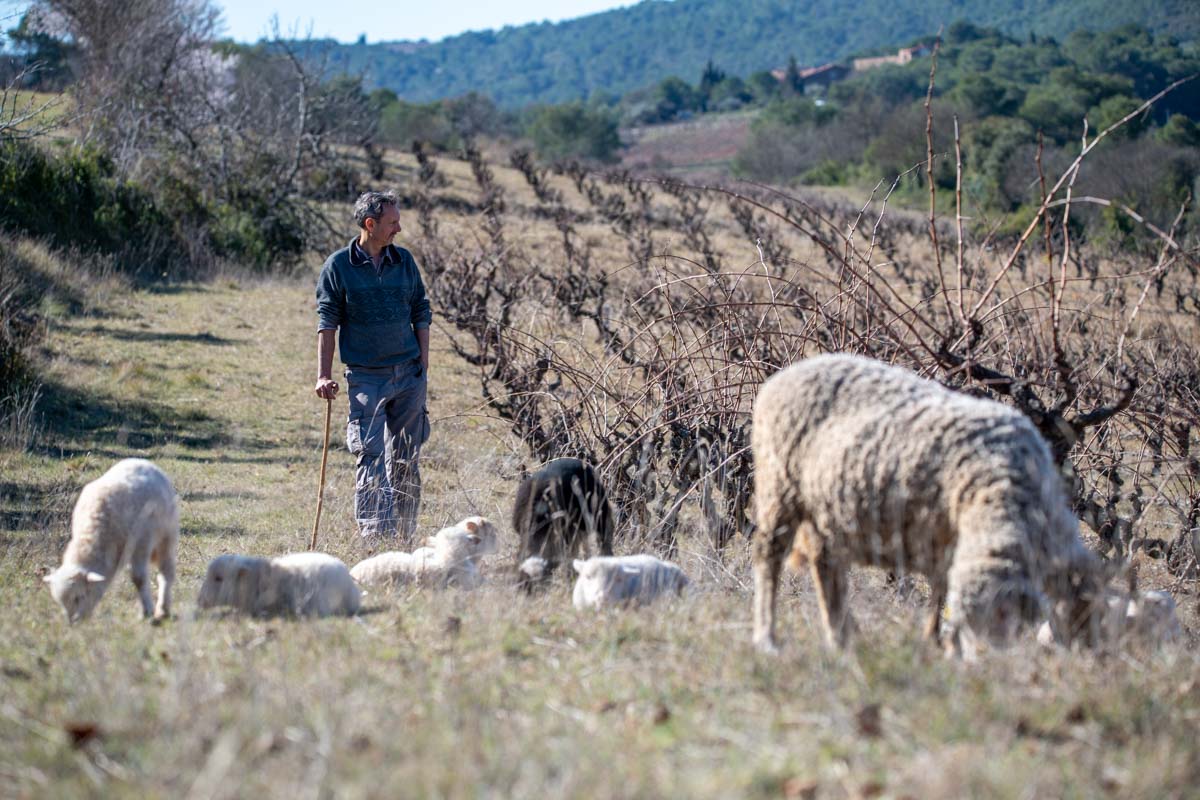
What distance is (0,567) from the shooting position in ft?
19.9

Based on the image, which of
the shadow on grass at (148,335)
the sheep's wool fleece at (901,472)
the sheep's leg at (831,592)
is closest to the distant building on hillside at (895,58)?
the shadow on grass at (148,335)

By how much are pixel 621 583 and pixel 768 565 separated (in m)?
1.00

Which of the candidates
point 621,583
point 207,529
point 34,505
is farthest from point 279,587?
point 34,505

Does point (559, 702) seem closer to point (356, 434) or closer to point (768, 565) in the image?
point (768, 565)

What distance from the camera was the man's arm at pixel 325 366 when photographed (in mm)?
6828

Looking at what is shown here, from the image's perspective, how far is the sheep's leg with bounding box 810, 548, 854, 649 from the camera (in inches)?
167

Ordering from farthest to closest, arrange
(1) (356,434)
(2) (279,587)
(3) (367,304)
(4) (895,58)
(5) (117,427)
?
(4) (895,58)
(5) (117,427)
(1) (356,434)
(3) (367,304)
(2) (279,587)

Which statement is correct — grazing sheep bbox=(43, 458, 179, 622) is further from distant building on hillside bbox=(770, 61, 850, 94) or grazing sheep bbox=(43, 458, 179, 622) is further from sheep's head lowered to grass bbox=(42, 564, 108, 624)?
distant building on hillside bbox=(770, 61, 850, 94)

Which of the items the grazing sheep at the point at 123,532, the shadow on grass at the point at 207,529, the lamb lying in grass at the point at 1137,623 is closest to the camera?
the lamb lying in grass at the point at 1137,623

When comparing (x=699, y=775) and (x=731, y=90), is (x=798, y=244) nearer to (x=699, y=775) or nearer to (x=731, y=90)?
(x=699, y=775)

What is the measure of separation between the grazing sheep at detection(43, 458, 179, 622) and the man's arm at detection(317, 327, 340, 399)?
173 centimetres

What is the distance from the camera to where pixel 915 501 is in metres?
3.98

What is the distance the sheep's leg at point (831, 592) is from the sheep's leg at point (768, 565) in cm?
13

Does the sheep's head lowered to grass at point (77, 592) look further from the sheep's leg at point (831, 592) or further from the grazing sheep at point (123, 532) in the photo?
the sheep's leg at point (831, 592)
